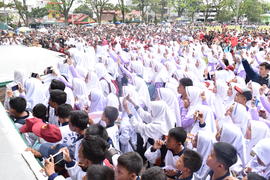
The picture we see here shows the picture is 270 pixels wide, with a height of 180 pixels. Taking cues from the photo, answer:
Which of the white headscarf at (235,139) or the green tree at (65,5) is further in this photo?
the green tree at (65,5)

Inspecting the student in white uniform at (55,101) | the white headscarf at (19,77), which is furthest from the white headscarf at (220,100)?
the white headscarf at (19,77)

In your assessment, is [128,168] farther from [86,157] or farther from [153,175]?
[86,157]

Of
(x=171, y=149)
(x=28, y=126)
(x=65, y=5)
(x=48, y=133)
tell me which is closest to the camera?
(x=48, y=133)

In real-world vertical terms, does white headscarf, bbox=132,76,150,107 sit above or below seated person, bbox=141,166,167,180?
below

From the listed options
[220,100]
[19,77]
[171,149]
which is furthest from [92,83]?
[171,149]

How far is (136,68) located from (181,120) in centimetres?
388

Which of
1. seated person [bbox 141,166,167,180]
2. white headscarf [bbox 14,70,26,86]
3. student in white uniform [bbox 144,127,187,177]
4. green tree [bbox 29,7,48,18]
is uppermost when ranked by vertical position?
green tree [bbox 29,7,48,18]

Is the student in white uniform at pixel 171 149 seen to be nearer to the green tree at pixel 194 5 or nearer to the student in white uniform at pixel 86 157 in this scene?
the student in white uniform at pixel 86 157

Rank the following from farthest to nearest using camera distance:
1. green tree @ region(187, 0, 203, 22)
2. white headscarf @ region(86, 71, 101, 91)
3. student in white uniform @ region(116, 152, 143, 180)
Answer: green tree @ region(187, 0, 203, 22), white headscarf @ region(86, 71, 101, 91), student in white uniform @ region(116, 152, 143, 180)

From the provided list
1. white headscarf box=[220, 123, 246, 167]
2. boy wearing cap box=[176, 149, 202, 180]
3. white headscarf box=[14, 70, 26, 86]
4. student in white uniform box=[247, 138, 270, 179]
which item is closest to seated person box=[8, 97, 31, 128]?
white headscarf box=[14, 70, 26, 86]

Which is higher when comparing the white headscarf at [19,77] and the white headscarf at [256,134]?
the white headscarf at [19,77]

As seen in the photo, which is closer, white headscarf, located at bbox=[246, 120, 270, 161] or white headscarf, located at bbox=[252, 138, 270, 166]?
white headscarf, located at bbox=[252, 138, 270, 166]

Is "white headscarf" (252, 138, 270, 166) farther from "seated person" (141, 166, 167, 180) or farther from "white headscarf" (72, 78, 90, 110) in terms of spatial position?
"white headscarf" (72, 78, 90, 110)

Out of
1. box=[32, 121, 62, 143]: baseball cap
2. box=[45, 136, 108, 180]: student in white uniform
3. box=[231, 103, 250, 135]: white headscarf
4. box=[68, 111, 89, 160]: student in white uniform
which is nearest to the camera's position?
box=[45, 136, 108, 180]: student in white uniform
